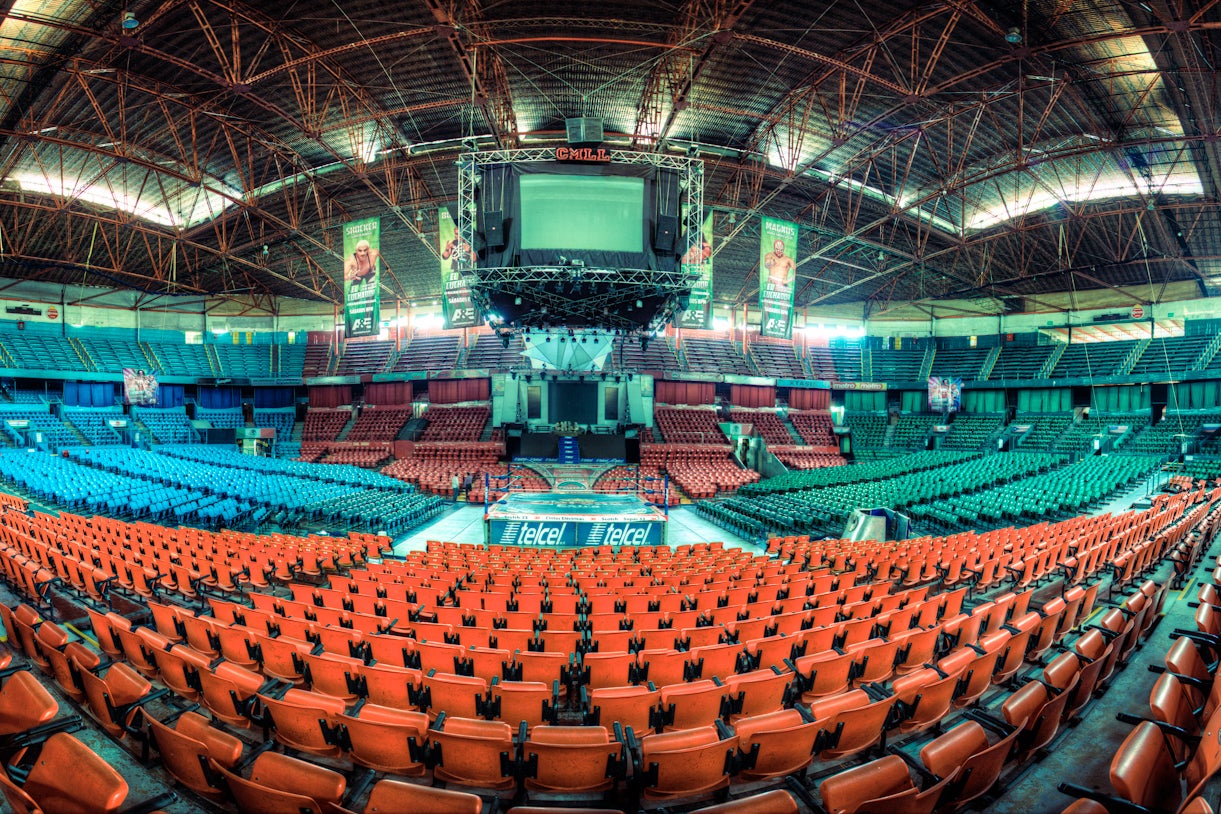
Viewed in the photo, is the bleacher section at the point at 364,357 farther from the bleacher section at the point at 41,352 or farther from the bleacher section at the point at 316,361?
the bleacher section at the point at 41,352

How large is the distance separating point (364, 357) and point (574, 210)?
3404 cm

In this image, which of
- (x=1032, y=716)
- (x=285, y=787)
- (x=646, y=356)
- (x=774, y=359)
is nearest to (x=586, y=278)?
(x=1032, y=716)

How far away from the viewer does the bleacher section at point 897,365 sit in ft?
138

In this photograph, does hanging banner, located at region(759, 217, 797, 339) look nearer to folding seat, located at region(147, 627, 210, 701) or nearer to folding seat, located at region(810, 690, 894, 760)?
folding seat, located at region(810, 690, 894, 760)

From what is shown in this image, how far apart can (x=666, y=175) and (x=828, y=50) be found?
9.69 metres

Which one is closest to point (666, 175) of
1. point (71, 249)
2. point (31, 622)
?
point (31, 622)

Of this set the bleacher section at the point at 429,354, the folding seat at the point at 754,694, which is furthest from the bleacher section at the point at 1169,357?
the bleacher section at the point at 429,354

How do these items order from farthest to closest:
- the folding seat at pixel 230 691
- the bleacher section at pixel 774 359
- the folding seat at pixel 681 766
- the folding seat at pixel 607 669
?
the bleacher section at pixel 774 359, the folding seat at pixel 607 669, the folding seat at pixel 230 691, the folding seat at pixel 681 766

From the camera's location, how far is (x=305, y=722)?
12.0 feet

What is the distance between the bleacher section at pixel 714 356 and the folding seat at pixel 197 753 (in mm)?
36712

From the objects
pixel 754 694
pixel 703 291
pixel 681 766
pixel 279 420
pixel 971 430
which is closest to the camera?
pixel 681 766

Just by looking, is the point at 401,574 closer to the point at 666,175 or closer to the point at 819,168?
the point at 666,175

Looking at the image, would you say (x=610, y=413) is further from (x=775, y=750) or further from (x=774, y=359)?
(x=775, y=750)

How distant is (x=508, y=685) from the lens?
4.23 m
